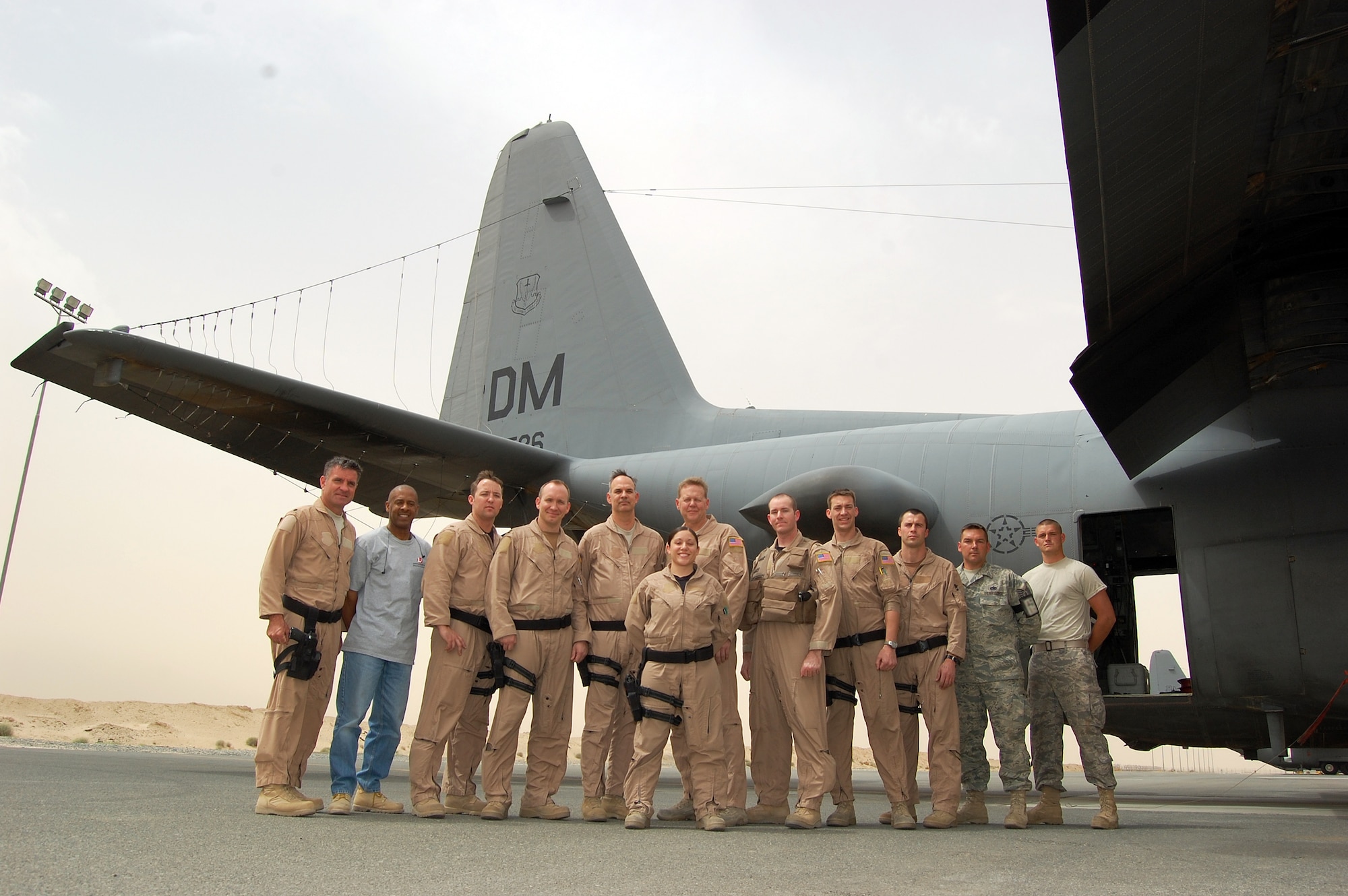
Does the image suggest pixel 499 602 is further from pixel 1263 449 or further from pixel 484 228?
pixel 484 228

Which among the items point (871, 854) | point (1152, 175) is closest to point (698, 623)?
point (871, 854)

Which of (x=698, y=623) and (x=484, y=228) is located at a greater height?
(x=484, y=228)

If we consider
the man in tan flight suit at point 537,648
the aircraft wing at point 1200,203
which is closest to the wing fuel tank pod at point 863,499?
the aircraft wing at point 1200,203

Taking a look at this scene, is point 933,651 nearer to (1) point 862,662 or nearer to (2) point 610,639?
(1) point 862,662

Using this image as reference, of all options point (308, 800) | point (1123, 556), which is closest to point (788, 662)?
point (308, 800)

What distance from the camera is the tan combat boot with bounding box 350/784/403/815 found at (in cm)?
562

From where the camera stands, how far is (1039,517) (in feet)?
27.0

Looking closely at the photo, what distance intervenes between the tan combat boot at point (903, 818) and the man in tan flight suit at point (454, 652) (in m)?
2.37

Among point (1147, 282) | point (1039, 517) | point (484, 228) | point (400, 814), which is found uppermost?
point (484, 228)

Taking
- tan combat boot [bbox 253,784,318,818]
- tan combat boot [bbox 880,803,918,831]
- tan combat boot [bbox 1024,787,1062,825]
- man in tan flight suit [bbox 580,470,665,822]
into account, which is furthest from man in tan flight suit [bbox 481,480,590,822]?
tan combat boot [bbox 1024,787,1062,825]

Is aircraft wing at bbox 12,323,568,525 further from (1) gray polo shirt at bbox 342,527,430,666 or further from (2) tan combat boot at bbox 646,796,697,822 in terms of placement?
(2) tan combat boot at bbox 646,796,697,822

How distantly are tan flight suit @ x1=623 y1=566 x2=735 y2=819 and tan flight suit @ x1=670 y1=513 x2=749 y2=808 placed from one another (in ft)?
0.33

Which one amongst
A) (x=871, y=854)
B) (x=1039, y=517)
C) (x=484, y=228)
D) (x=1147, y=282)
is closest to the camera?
(x=871, y=854)

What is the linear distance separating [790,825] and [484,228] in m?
11.0
